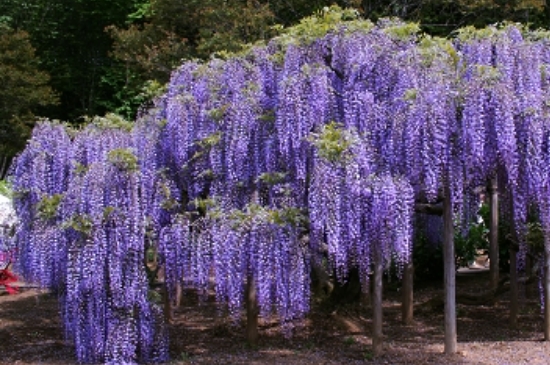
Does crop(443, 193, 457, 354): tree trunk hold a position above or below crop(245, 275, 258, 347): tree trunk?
above

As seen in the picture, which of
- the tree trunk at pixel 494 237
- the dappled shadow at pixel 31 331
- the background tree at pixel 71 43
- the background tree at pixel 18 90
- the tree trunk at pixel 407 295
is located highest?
the background tree at pixel 71 43

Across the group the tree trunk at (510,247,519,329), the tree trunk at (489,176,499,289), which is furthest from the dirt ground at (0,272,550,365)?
the tree trunk at (489,176,499,289)

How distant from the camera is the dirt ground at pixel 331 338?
25.3 ft

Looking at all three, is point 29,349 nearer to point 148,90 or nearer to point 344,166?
point 148,90

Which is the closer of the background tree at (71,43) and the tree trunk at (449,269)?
the tree trunk at (449,269)

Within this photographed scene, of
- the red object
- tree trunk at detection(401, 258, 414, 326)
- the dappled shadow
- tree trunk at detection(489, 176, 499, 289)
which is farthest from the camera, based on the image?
the red object

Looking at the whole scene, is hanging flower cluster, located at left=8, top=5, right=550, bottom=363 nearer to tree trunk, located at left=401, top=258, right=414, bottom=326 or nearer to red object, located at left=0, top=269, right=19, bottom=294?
tree trunk, located at left=401, top=258, right=414, bottom=326

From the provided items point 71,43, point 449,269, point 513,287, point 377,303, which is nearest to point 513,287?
point 513,287

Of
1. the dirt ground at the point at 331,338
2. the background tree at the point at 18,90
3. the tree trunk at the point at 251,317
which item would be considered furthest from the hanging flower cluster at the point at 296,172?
the background tree at the point at 18,90

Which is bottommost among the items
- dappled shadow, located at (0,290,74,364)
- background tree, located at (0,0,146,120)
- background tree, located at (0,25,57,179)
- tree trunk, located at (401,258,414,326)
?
dappled shadow, located at (0,290,74,364)

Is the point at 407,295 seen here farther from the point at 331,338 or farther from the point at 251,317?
the point at 251,317

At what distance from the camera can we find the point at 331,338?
8.85m

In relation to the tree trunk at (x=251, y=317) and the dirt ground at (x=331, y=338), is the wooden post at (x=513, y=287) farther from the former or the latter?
the tree trunk at (x=251, y=317)

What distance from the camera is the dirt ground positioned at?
7.70 metres
